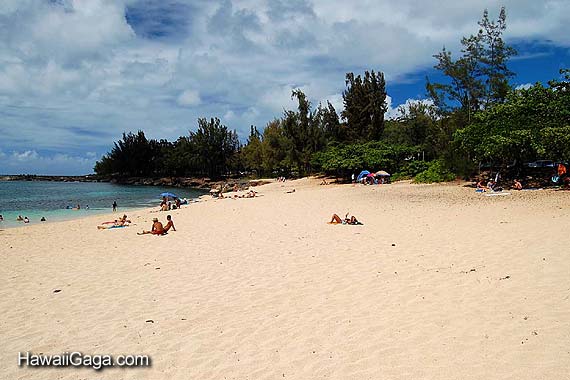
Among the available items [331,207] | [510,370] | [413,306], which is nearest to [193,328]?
[413,306]

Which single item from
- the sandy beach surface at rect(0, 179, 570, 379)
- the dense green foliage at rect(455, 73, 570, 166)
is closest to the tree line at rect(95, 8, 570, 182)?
the dense green foliage at rect(455, 73, 570, 166)

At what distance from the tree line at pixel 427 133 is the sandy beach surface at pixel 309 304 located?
12.9 meters

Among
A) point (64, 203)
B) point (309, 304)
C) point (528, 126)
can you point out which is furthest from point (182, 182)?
point (309, 304)

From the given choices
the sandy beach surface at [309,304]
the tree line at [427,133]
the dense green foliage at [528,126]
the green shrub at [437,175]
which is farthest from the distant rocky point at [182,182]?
the sandy beach surface at [309,304]

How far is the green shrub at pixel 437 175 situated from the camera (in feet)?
102

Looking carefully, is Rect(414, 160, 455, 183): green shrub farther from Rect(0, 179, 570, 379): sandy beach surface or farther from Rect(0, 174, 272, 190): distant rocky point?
Rect(0, 174, 272, 190): distant rocky point

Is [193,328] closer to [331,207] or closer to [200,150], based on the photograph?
[331,207]

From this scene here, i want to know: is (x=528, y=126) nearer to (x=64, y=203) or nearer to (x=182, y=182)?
(x=64, y=203)

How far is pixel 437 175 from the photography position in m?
31.7

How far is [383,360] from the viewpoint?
4438 mm

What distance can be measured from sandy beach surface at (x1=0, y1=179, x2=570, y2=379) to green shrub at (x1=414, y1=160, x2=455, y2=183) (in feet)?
61.3

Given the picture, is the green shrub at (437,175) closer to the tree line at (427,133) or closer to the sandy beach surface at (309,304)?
the tree line at (427,133)

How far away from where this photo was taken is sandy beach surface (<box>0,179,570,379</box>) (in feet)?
14.7

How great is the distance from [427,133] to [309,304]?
44.1 m
